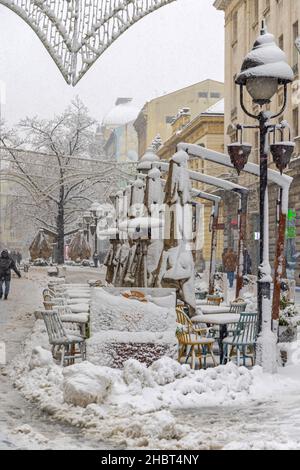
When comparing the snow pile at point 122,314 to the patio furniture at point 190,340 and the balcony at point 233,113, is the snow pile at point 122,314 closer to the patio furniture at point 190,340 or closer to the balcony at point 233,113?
the patio furniture at point 190,340

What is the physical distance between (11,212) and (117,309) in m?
41.3

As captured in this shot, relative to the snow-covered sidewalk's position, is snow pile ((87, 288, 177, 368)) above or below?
above

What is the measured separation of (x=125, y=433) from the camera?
604cm

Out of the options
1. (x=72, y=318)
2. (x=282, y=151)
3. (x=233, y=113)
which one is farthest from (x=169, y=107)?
(x=282, y=151)

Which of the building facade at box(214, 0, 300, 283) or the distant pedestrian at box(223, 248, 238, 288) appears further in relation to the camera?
the distant pedestrian at box(223, 248, 238, 288)

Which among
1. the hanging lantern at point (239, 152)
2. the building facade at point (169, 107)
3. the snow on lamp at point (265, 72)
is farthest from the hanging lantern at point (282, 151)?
the building facade at point (169, 107)

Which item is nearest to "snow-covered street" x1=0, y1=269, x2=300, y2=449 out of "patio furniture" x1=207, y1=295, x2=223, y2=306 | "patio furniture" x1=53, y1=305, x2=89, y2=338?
"patio furniture" x1=53, y1=305, x2=89, y2=338

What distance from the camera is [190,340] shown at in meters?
9.27

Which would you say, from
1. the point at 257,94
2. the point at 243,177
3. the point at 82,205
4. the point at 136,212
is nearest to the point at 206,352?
the point at 257,94

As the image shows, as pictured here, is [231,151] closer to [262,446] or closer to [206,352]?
[206,352]

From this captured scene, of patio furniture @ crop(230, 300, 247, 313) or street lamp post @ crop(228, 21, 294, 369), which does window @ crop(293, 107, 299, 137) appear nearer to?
patio furniture @ crop(230, 300, 247, 313)

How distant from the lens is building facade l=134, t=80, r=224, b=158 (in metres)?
49.5

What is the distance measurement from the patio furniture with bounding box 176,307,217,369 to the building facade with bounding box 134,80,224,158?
125 ft

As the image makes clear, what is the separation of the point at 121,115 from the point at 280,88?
29815mm
